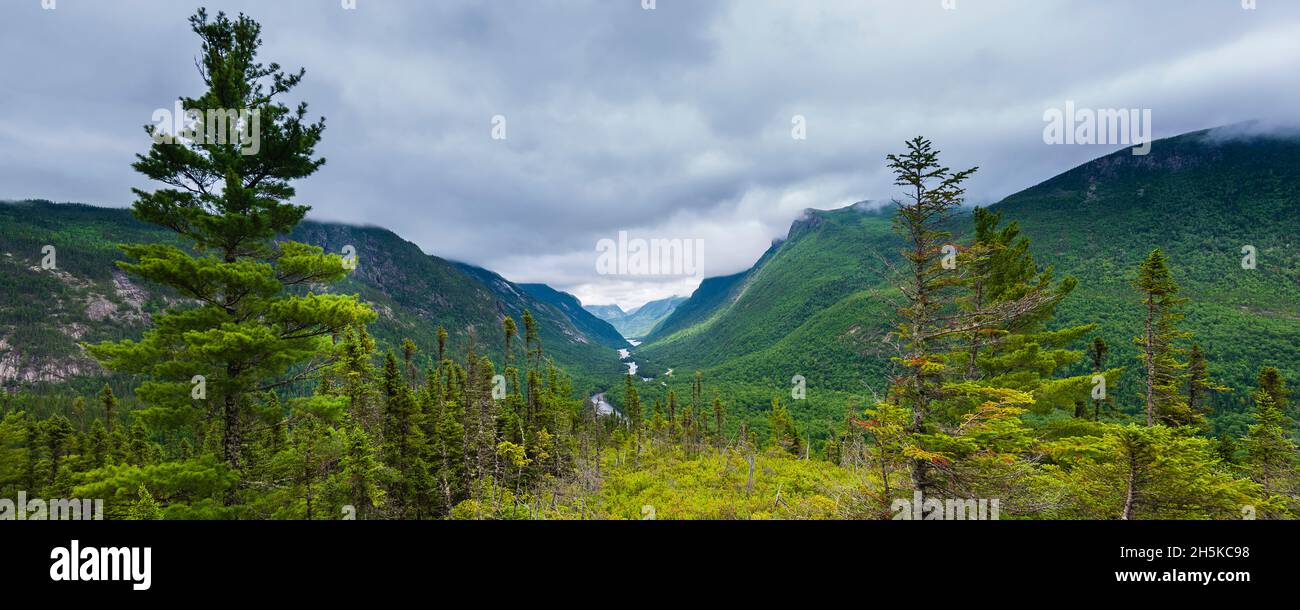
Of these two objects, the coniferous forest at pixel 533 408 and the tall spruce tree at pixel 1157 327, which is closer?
the coniferous forest at pixel 533 408

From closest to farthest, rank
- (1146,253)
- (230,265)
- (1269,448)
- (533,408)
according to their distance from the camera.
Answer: (230,265) → (1269,448) → (533,408) → (1146,253)

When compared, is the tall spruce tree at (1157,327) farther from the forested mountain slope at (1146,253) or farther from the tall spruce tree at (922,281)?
the forested mountain slope at (1146,253)

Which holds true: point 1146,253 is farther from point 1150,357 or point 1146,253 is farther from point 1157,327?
point 1150,357

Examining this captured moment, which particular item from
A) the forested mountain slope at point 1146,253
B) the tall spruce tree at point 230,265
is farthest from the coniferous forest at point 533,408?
the forested mountain slope at point 1146,253

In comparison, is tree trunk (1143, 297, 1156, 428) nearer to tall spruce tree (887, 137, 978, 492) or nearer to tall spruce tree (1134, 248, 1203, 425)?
tall spruce tree (1134, 248, 1203, 425)

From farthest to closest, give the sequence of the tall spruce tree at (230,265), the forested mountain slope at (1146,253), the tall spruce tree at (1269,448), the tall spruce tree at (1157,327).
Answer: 1. the forested mountain slope at (1146,253)
2. the tall spruce tree at (1269,448)
3. the tall spruce tree at (1157,327)
4. the tall spruce tree at (230,265)

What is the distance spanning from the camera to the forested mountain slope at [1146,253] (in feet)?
278

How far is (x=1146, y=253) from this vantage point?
13262 cm

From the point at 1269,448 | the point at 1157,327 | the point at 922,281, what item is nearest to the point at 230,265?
the point at 922,281

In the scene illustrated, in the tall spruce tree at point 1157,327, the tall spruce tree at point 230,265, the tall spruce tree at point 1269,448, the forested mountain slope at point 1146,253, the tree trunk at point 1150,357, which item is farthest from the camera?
the forested mountain slope at point 1146,253
